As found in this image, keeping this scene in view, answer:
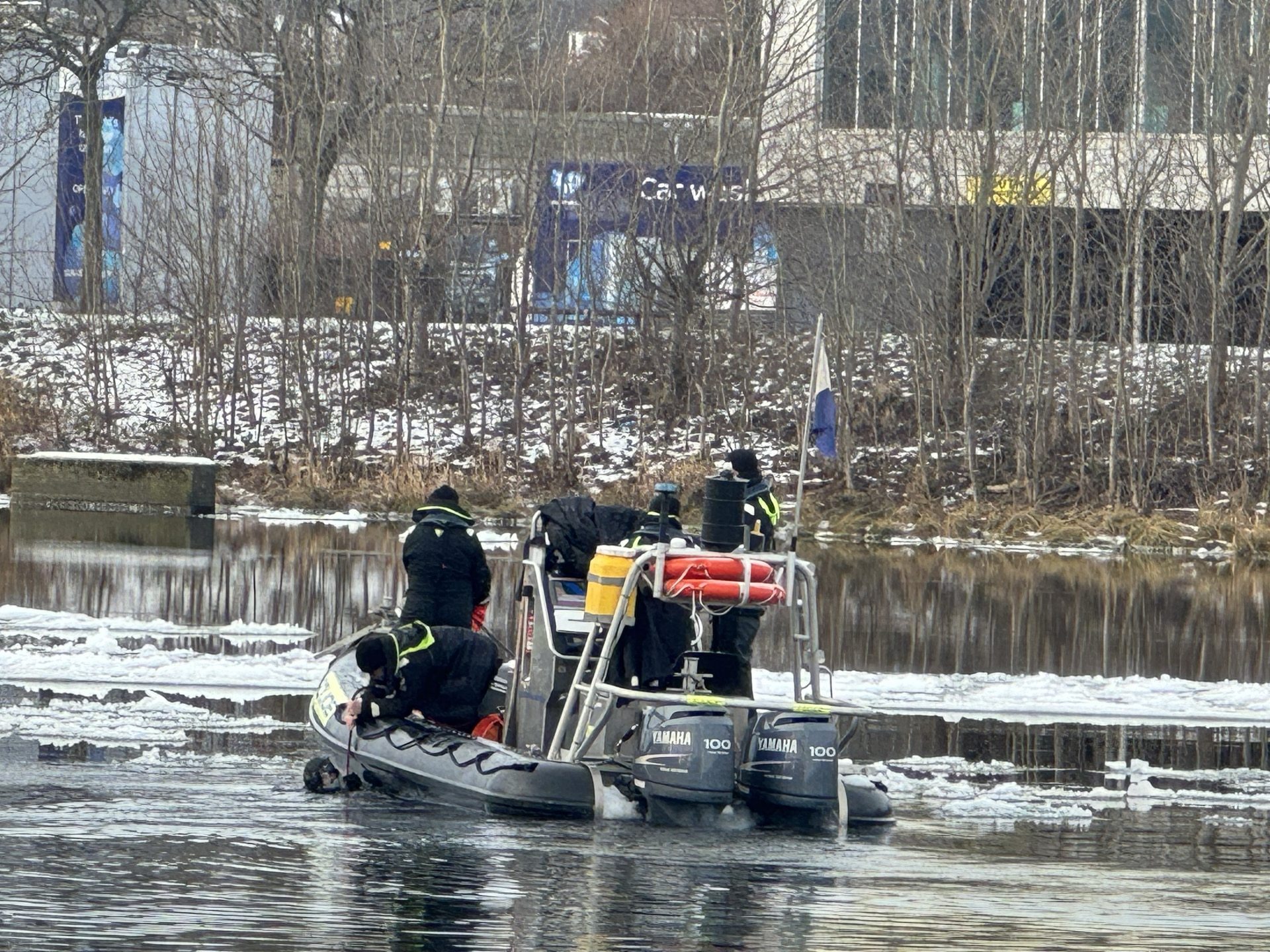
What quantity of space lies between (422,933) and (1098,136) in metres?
29.5

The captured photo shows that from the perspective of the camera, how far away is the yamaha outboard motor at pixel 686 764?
10000 mm

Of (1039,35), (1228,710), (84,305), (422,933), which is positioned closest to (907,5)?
(1039,35)

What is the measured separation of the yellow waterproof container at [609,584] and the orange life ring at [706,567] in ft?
0.58

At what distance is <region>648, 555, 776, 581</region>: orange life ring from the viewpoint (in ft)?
34.1

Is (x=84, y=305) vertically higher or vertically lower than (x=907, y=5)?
lower

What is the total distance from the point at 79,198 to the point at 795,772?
33397 mm

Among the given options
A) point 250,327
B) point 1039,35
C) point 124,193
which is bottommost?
point 250,327

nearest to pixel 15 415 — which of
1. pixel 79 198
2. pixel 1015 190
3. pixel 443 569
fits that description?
pixel 79 198

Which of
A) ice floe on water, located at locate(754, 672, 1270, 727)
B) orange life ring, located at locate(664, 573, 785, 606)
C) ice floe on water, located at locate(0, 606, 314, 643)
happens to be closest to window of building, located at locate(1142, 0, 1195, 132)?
ice floe on water, located at locate(754, 672, 1270, 727)

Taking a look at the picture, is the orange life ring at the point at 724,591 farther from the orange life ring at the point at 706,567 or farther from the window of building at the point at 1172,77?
the window of building at the point at 1172,77

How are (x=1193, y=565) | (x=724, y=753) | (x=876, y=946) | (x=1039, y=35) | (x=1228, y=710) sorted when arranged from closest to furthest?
1. (x=876, y=946)
2. (x=724, y=753)
3. (x=1228, y=710)
4. (x=1193, y=565)
5. (x=1039, y=35)

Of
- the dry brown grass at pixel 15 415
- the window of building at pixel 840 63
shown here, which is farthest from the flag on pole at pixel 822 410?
the dry brown grass at pixel 15 415

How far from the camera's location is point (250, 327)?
126 feet

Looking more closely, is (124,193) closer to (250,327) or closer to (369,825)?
(250,327)
